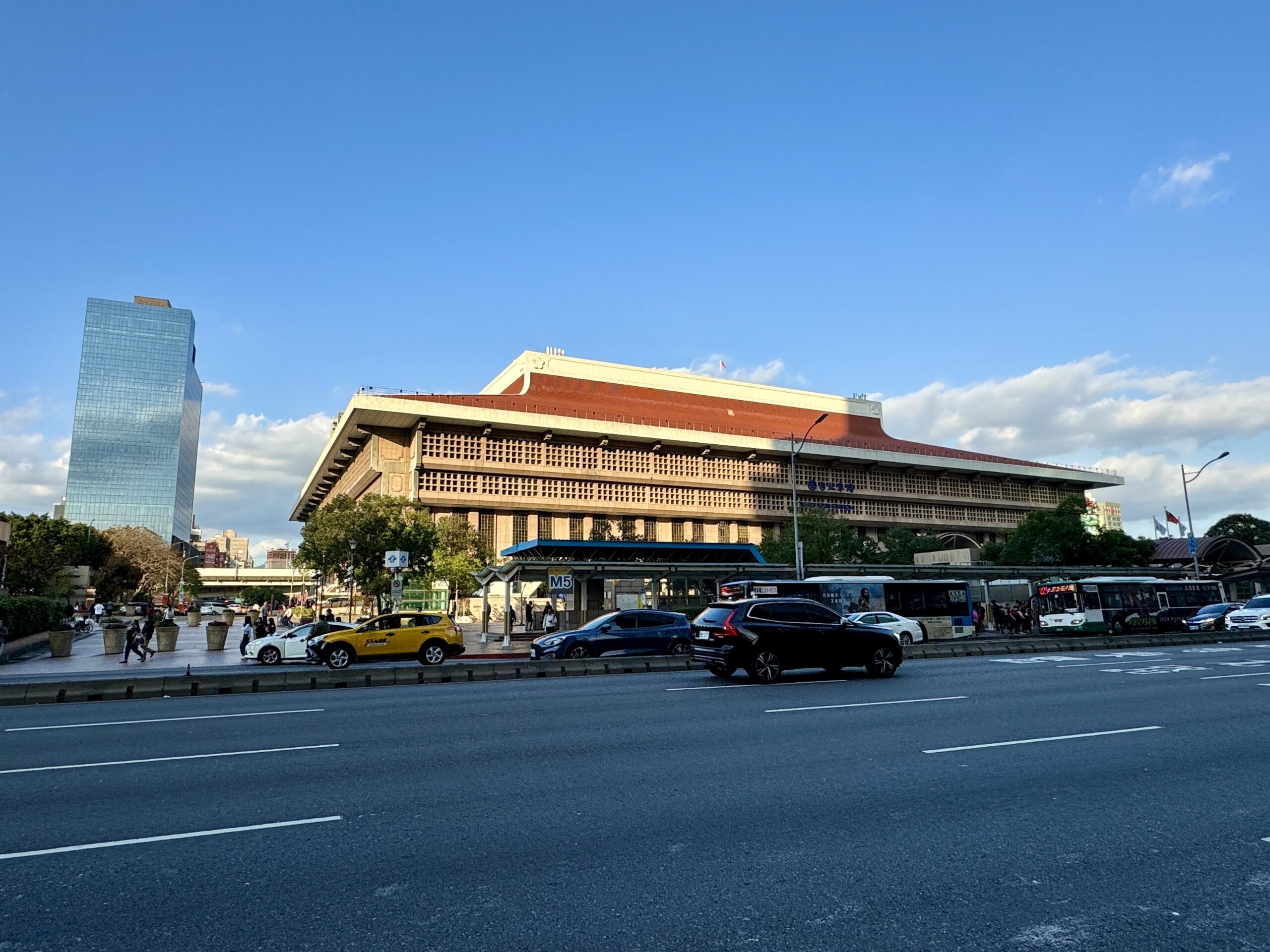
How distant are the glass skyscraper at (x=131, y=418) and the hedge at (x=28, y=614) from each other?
487ft

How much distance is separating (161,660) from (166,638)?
486 centimetres

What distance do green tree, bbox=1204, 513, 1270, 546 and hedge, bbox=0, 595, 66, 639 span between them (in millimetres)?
118204

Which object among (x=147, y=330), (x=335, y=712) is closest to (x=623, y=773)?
(x=335, y=712)

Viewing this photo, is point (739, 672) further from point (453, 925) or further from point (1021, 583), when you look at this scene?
point (1021, 583)

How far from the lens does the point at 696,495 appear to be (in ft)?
270

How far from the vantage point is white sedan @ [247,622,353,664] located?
94.4 feet

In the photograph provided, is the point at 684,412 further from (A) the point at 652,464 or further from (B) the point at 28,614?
(B) the point at 28,614

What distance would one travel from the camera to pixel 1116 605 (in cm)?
3716

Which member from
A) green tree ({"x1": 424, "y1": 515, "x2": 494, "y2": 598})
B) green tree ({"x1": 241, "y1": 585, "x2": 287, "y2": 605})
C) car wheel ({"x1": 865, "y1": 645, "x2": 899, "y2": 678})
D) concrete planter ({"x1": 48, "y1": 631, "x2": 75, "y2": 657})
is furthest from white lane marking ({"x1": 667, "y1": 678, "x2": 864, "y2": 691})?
green tree ({"x1": 241, "y1": 585, "x2": 287, "y2": 605})

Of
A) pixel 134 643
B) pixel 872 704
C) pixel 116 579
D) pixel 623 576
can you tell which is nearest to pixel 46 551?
pixel 116 579

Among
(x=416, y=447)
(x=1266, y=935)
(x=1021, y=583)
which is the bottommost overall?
(x=1266, y=935)

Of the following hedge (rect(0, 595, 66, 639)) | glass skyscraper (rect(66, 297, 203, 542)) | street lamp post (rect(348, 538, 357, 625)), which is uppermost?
glass skyscraper (rect(66, 297, 203, 542))

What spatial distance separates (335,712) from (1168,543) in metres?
82.5

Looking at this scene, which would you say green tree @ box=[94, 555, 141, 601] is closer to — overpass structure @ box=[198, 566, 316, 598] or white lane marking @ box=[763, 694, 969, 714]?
overpass structure @ box=[198, 566, 316, 598]
